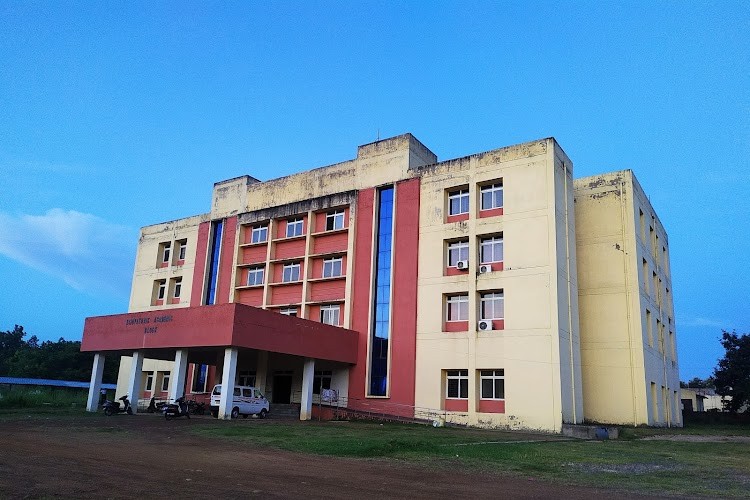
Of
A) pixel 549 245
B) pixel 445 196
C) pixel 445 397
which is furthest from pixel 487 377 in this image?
pixel 445 196

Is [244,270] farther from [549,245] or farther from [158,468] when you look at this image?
[158,468]

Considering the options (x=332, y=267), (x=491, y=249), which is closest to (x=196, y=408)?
(x=332, y=267)

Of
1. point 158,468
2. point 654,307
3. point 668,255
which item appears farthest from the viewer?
point 668,255

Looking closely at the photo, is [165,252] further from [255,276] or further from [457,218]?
[457,218]

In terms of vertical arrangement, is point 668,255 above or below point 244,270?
above

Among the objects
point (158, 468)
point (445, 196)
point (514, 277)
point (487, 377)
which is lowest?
point (158, 468)

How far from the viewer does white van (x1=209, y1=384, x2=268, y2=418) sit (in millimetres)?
23344

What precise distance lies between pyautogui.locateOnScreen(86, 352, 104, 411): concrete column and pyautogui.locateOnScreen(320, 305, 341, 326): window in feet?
35.1

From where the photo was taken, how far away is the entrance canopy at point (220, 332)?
22.3 m

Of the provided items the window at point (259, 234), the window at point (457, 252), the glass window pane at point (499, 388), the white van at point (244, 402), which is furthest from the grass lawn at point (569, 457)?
the window at point (259, 234)

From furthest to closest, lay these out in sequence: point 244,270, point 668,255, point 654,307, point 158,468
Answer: point 668,255
point 244,270
point 654,307
point 158,468

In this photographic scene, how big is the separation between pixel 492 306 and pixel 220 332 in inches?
436

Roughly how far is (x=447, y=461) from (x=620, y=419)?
17.9 meters

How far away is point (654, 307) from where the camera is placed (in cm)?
3109
